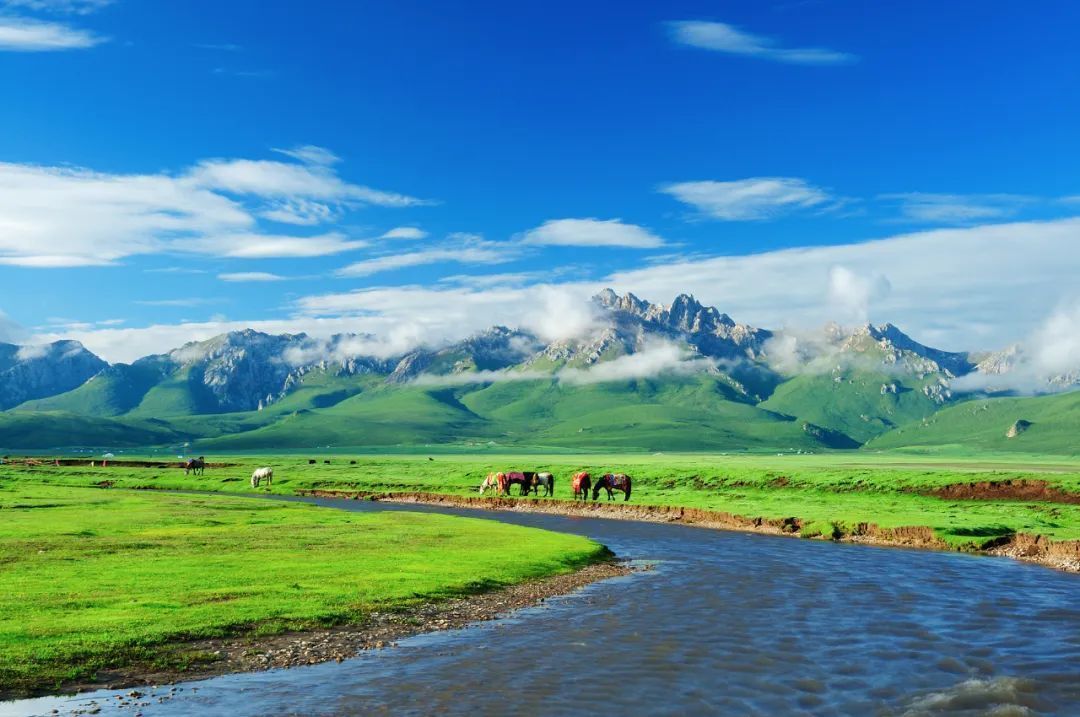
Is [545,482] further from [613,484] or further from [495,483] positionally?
[613,484]

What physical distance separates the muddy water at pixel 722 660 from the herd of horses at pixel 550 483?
56.8 meters

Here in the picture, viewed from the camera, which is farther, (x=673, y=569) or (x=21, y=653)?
(x=673, y=569)

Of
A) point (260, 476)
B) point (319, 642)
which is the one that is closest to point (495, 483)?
point (260, 476)

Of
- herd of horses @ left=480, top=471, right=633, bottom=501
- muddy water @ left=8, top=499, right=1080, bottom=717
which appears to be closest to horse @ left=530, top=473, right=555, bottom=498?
herd of horses @ left=480, top=471, right=633, bottom=501

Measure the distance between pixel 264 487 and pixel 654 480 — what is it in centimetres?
6628

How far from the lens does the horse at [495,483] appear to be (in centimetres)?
10975

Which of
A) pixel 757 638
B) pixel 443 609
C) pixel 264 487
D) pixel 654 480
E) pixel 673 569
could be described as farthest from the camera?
pixel 264 487

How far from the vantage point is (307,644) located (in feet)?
91.4

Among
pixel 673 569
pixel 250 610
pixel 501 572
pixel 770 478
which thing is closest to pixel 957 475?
pixel 770 478

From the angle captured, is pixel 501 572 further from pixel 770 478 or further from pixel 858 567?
pixel 770 478

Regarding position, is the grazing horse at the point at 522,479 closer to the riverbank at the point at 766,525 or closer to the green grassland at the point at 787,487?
the riverbank at the point at 766,525

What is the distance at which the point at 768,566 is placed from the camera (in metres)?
50.0

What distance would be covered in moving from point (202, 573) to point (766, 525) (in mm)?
52164

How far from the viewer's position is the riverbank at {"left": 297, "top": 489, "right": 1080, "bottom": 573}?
54906 millimetres
